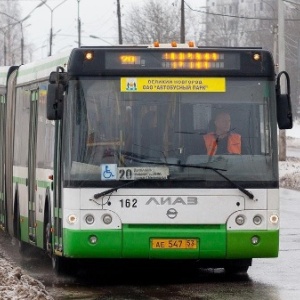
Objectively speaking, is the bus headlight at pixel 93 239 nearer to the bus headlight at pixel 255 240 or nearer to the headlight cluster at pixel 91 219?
the headlight cluster at pixel 91 219

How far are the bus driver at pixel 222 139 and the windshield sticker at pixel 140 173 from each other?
560 mm

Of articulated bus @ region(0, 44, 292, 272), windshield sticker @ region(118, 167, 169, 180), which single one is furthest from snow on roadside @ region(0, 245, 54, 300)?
windshield sticker @ region(118, 167, 169, 180)

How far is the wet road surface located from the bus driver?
4.57 ft

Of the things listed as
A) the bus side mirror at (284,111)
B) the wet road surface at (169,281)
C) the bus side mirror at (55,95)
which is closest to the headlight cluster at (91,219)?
the wet road surface at (169,281)

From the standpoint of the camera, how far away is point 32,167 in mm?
15844

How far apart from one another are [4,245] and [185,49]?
6.50m

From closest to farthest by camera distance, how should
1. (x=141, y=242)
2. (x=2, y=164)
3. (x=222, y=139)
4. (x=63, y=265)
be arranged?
(x=141, y=242) → (x=222, y=139) → (x=63, y=265) → (x=2, y=164)

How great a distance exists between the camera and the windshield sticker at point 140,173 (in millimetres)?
13000

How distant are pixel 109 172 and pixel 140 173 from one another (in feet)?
1.02

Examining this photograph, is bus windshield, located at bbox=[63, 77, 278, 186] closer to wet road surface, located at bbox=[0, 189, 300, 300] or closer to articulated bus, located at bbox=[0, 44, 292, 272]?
articulated bus, located at bbox=[0, 44, 292, 272]

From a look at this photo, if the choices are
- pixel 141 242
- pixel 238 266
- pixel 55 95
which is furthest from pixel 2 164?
pixel 141 242

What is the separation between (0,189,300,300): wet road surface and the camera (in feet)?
41.1

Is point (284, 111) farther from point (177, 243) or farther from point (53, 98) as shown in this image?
point (53, 98)

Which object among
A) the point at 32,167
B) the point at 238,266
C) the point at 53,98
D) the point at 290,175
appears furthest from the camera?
the point at 290,175
